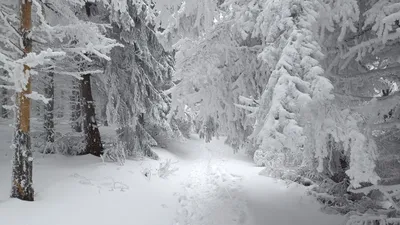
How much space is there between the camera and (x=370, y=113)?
4.69m

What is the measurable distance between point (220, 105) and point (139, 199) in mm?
3387

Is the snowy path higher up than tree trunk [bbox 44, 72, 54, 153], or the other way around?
tree trunk [bbox 44, 72, 54, 153]

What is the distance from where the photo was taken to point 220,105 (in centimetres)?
768

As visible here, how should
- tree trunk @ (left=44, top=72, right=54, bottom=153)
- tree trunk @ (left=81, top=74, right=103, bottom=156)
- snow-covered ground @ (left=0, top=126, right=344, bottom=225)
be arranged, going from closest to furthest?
snow-covered ground @ (left=0, top=126, right=344, bottom=225)
tree trunk @ (left=81, top=74, right=103, bottom=156)
tree trunk @ (left=44, top=72, right=54, bottom=153)

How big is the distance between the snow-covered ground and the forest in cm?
5

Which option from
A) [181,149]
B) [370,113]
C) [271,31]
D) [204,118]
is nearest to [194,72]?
[204,118]

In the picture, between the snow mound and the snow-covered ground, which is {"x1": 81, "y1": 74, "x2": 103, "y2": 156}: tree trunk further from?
the snow mound

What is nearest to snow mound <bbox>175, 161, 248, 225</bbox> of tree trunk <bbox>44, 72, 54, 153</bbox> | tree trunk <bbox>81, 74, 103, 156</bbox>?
tree trunk <bbox>81, 74, 103, 156</bbox>

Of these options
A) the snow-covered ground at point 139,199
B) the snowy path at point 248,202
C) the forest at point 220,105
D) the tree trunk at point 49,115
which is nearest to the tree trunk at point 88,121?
the forest at point 220,105

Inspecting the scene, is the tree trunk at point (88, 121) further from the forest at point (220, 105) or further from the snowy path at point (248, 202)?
the snowy path at point (248, 202)

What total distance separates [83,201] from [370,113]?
6.09 metres

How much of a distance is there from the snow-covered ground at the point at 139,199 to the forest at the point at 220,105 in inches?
1.9

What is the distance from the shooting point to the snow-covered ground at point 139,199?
21.6 feet

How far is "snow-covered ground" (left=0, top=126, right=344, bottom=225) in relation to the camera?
21.6 feet
